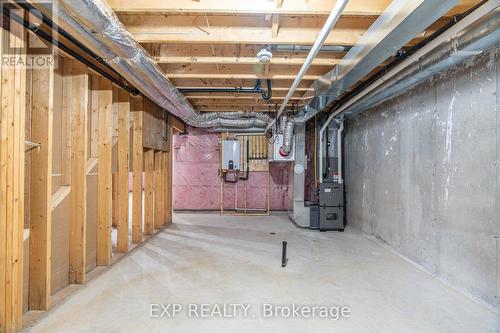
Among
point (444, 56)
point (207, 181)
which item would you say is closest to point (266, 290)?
point (444, 56)

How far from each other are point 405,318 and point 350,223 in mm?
3235

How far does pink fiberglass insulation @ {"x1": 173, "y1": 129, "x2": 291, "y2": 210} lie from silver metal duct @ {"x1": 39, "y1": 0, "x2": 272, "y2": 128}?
2913 millimetres

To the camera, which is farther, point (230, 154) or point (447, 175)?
point (230, 154)

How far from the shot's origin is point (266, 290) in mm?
2373

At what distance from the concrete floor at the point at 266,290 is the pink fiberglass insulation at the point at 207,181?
2.58 metres

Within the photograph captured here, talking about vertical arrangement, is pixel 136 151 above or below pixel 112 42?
below

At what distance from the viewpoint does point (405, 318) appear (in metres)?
1.95

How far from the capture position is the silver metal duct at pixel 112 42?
166 cm

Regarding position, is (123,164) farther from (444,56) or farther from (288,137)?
(444,56)

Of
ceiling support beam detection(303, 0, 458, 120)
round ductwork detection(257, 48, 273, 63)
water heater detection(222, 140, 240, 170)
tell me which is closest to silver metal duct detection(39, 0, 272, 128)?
round ductwork detection(257, 48, 273, 63)

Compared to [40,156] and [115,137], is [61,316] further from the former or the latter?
[115,137]

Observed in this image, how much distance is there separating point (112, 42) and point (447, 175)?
305cm

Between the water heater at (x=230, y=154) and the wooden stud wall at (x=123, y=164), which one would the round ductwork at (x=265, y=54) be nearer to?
the wooden stud wall at (x=123, y=164)

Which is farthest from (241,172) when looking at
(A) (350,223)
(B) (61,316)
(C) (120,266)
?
(B) (61,316)
